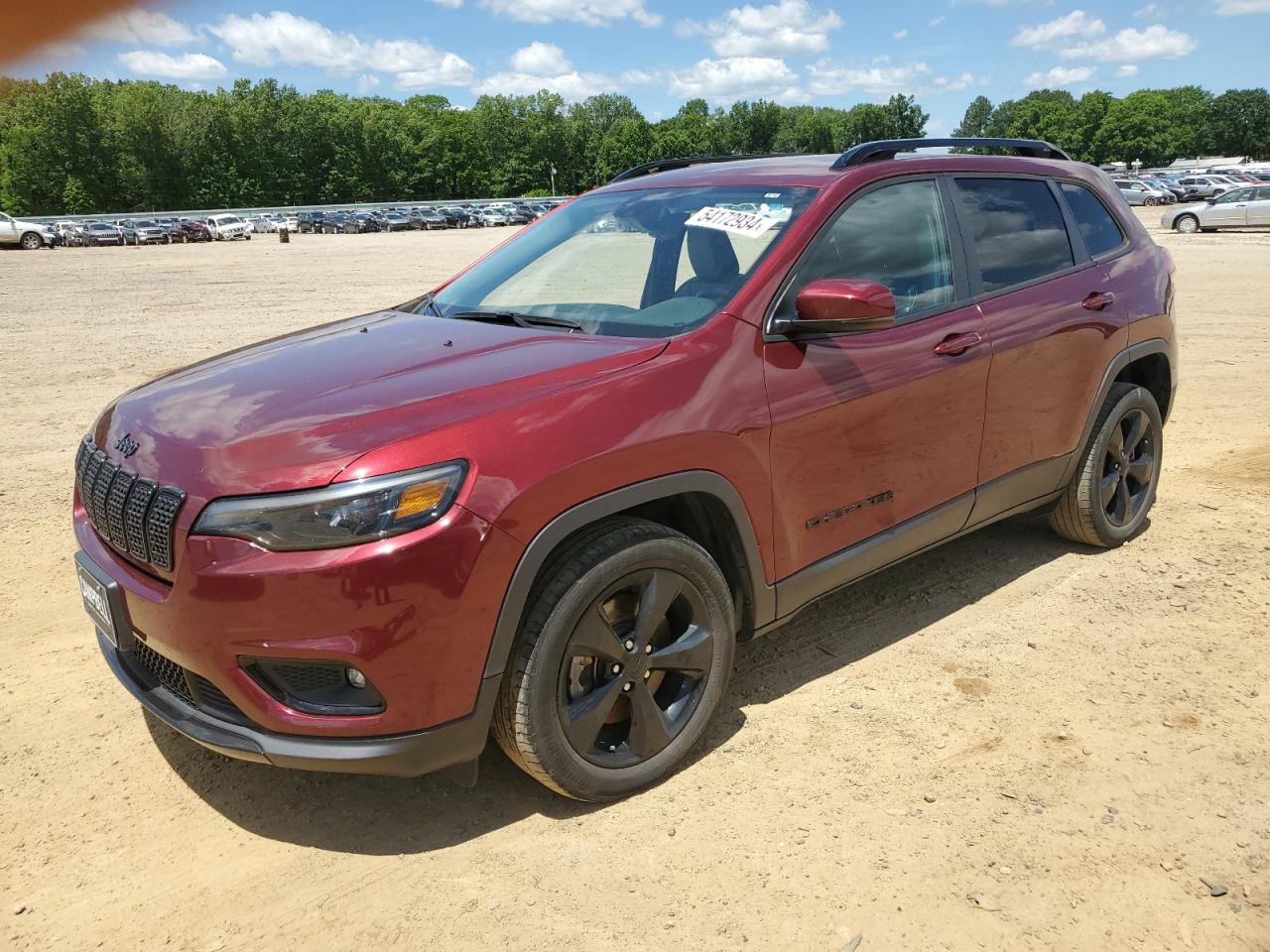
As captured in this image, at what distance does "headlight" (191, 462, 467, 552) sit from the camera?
246cm

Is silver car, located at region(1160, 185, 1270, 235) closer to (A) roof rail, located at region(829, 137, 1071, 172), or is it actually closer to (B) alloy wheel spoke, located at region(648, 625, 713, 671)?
(A) roof rail, located at region(829, 137, 1071, 172)

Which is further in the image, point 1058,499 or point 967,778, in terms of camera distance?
point 1058,499

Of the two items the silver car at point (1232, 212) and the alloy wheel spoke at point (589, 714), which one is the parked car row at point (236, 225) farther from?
the alloy wheel spoke at point (589, 714)

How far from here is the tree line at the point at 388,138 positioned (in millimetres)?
94750

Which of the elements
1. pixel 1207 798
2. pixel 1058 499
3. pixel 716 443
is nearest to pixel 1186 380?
pixel 1058 499

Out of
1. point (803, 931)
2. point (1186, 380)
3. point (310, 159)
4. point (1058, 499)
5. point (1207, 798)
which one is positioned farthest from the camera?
point (310, 159)

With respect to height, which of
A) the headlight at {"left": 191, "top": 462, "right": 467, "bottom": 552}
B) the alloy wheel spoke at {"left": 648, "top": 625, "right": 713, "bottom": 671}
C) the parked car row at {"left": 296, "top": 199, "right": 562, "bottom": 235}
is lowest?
the parked car row at {"left": 296, "top": 199, "right": 562, "bottom": 235}

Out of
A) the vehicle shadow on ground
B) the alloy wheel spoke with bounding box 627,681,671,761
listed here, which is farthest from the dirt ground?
the alloy wheel spoke with bounding box 627,681,671,761

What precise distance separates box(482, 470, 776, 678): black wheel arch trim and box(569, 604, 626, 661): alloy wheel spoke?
7.3 inches

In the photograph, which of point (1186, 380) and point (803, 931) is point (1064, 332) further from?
point (1186, 380)

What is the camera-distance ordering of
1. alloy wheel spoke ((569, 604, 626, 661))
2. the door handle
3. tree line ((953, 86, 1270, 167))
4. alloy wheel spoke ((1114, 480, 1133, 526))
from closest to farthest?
1. alloy wheel spoke ((569, 604, 626, 661))
2. the door handle
3. alloy wheel spoke ((1114, 480, 1133, 526))
4. tree line ((953, 86, 1270, 167))

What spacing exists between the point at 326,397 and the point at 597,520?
84 centimetres

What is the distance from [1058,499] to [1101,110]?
505ft

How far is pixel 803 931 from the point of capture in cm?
257
